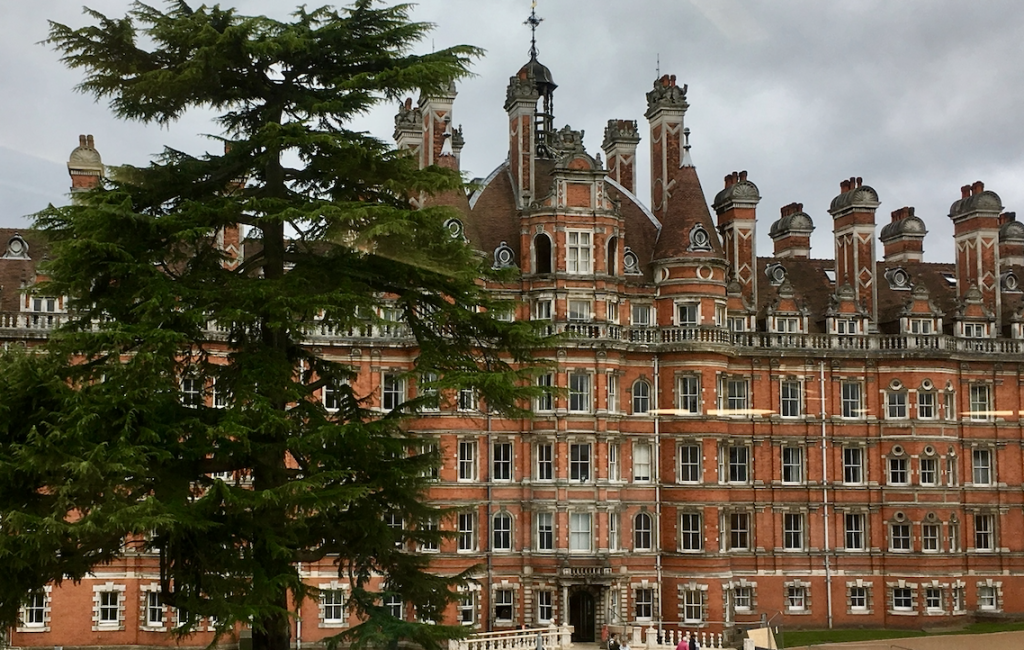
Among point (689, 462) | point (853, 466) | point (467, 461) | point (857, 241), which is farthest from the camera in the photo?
point (857, 241)

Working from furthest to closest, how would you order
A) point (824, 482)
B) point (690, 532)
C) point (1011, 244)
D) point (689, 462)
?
point (1011, 244) → point (824, 482) → point (689, 462) → point (690, 532)

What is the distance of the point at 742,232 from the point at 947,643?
1891 centimetres

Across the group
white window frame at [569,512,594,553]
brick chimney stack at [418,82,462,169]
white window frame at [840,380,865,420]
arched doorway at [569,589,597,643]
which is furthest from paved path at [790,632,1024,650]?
brick chimney stack at [418,82,462,169]

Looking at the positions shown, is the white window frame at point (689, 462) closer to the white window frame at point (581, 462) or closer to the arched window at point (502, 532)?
the white window frame at point (581, 462)

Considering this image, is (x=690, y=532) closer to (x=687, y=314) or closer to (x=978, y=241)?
(x=687, y=314)

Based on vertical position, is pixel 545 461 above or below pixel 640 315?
below

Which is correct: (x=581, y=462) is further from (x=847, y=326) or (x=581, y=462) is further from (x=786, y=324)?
(x=847, y=326)

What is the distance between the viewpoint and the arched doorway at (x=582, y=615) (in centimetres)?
5316

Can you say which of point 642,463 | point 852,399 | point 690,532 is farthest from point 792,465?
point 642,463

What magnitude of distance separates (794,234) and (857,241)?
6.52 m

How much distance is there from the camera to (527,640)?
4747cm

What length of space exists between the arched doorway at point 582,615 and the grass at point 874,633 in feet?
24.8

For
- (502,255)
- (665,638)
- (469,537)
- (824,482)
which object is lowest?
(665,638)

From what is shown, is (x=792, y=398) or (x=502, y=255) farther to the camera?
(x=792, y=398)
